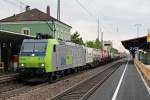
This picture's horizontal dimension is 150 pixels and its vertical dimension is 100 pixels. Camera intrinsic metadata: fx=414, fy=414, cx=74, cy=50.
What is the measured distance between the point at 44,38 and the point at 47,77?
3.19 m

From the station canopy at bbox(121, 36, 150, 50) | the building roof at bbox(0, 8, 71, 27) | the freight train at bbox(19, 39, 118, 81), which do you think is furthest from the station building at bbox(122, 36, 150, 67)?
the freight train at bbox(19, 39, 118, 81)

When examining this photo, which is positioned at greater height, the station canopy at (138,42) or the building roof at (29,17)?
the building roof at (29,17)

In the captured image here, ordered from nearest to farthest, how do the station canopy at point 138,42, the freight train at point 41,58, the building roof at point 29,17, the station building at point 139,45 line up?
the freight train at point 41,58, the station building at point 139,45, the station canopy at point 138,42, the building roof at point 29,17

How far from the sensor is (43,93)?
2078 centimetres

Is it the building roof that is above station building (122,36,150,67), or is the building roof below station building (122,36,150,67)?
above

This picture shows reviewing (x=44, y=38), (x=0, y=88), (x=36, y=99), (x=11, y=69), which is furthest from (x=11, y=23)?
(x=36, y=99)

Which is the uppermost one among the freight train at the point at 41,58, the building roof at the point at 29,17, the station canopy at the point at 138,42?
the building roof at the point at 29,17

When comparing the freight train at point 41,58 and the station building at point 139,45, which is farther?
the station building at point 139,45

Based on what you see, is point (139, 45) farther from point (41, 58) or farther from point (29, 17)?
point (41, 58)

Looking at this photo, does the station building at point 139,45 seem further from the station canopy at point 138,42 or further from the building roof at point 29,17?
the building roof at point 29,17

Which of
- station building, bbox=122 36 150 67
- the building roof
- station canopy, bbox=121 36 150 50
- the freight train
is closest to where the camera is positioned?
the freight train

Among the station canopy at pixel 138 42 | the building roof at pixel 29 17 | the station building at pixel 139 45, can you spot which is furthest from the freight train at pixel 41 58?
the building roof at pixel 29 17

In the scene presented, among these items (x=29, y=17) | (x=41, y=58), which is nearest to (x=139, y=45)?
(x=29, y=17)

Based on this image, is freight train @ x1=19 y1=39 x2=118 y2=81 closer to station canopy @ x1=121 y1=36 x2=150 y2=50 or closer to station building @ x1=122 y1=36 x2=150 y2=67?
station building @ x1=122 y1=36 x2=150 y2=67
